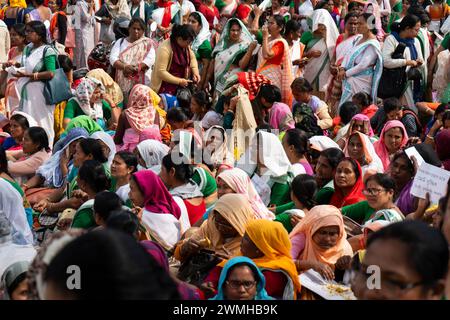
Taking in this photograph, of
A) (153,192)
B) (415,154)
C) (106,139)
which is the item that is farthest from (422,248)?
(106,139)

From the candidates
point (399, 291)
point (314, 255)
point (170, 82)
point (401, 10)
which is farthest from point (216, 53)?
point (399, 291)

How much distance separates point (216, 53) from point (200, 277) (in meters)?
6.26

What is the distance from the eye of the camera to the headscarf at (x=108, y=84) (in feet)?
33.5

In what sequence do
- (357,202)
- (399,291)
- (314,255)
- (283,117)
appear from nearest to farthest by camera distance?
(399,291) < (314,255) < (357,202) < (283,117)

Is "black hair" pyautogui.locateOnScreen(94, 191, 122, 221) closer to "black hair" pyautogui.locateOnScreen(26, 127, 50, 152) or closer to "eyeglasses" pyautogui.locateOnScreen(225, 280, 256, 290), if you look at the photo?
"eyeglasses" pyautogui.locateOnScreen(225, 280, 256, 290)

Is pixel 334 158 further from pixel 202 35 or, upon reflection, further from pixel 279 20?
pixel 202 35

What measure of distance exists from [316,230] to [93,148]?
2.46 metres

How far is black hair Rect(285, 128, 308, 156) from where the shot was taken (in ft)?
24.9

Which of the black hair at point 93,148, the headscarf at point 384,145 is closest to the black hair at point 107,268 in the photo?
the black hair at point 93,148

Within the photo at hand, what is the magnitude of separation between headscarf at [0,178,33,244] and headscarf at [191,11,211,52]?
18.8ft

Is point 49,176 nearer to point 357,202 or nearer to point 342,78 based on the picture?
point 357,202

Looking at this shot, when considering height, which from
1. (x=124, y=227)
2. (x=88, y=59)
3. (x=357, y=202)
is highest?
(x=124, y=227)

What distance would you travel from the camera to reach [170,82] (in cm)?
1039

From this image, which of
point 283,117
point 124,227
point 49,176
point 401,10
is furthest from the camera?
point 401,10
